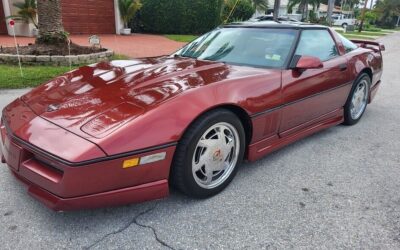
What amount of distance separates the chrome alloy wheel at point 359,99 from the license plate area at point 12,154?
148 inches

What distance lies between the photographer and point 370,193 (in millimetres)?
2756

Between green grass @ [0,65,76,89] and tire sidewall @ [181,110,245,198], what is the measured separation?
4.84 m

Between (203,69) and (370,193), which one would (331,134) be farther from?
(203,69)

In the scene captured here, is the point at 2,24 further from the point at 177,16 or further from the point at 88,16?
the point at 177,16

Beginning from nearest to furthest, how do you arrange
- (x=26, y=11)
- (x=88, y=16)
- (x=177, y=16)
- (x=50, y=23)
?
Answer: (x=50, y=23) < (x=26, y=11) < (x=88, y=16) < (x=177, y=16)

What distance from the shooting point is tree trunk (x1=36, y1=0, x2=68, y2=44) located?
7.71 meters

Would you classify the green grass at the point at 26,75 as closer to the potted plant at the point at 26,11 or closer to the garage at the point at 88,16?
the potted plant at the point at 26,11

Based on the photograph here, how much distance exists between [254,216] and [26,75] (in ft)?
19.1

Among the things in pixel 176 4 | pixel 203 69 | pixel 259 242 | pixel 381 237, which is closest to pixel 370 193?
pixel 381 237

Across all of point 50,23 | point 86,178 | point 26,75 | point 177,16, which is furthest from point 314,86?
point 177,16

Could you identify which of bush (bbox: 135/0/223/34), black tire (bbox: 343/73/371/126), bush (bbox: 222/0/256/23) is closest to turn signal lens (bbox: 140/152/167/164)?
black tire (bbox: 343/73/371/126)

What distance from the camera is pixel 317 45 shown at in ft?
12.1

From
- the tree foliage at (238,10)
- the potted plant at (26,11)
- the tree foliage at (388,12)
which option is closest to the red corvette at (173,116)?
the potted plant at (26,11)

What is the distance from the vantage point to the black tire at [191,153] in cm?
227
